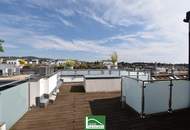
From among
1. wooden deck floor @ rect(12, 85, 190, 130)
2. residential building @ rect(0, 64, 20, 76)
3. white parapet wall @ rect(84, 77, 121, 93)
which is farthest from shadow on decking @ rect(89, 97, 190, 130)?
residential building @ rect(0, 64, 20, 76)

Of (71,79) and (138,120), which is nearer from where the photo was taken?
(138,120)

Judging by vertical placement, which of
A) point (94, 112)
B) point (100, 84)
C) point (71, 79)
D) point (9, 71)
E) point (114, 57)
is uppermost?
point (114, 57)

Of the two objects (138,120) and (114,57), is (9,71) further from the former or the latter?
(138,120)

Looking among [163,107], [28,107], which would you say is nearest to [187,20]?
[163,107]

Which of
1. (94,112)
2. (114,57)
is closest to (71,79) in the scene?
(94,112)

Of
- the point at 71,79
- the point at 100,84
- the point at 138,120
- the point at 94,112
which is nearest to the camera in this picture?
the point at 138,120

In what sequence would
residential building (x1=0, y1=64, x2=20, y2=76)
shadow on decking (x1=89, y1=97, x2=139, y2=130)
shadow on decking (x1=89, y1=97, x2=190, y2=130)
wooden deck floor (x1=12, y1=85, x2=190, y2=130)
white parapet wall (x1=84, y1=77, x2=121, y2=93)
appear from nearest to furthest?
shadow on decking (x1=89, y1=97, x2=190, y2=130) → wooden deck floor (x1=12, y1=85, x2=190, y2=130) → shadow on decking (x1=89, y1=97, x2=139, y2=130) → white parapet wall (x1=84, y1=77, x2=121, y2=93) → residential building (x1=0, y1=64, x2=20, y2=76)

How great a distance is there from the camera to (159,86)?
29.1ft

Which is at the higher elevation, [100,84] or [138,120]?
[100,84]

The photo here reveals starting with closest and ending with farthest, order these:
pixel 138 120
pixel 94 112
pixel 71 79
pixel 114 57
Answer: pixel 138 120 → pixel 94 112 → pixel 71 79 → pixel 114 57

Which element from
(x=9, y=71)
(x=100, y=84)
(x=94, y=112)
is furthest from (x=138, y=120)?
(x=9, y=71)

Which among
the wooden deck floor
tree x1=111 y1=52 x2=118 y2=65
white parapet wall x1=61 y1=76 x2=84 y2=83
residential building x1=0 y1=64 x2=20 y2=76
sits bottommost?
the wooden deck floor

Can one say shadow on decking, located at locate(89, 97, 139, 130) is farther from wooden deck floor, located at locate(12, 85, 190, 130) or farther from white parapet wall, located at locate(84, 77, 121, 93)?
white parapet wall, located at locate(84, 77, 121, 93)

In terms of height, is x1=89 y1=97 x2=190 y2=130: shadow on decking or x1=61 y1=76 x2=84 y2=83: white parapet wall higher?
x1=61 y1=76 x2=84 y2=83: white parapet wall
